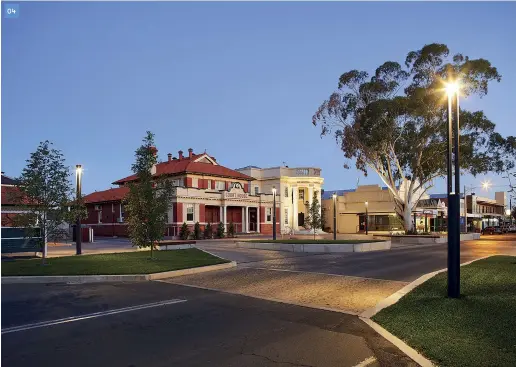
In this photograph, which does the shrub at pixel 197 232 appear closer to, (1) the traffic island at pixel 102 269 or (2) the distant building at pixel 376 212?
(1) the traffic island at pixel 102 269

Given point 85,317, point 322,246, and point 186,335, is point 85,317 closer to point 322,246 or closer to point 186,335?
point 186,335

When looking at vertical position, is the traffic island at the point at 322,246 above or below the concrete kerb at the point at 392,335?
below

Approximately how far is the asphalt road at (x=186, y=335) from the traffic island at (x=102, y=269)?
3.44m

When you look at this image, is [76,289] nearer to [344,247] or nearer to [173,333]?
[173,333]

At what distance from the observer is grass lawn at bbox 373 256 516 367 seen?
6.48m

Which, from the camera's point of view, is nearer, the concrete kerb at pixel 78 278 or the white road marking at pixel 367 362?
the white road marking at pixel 367 362

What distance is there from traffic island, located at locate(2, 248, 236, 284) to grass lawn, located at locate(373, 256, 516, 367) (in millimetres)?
9234

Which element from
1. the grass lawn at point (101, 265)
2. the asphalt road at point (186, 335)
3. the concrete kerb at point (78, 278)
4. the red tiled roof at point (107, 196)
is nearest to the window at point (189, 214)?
the red tiled roof at point (107, 196)

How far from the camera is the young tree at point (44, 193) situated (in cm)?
1823

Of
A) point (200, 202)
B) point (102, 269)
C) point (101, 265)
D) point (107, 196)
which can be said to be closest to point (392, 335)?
A: point (102, 269)

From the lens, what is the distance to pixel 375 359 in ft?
22.1

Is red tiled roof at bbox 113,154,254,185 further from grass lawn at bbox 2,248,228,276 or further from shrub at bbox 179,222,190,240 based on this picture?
grass lawn at bbox 2,248,228,276

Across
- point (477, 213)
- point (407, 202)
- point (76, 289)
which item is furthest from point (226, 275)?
point (477, 213)

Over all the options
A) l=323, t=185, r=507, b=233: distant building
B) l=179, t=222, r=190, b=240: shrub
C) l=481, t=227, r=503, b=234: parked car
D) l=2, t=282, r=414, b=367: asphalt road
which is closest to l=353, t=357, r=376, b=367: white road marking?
l=2, t=282, r=414, b=367: asphalt road
